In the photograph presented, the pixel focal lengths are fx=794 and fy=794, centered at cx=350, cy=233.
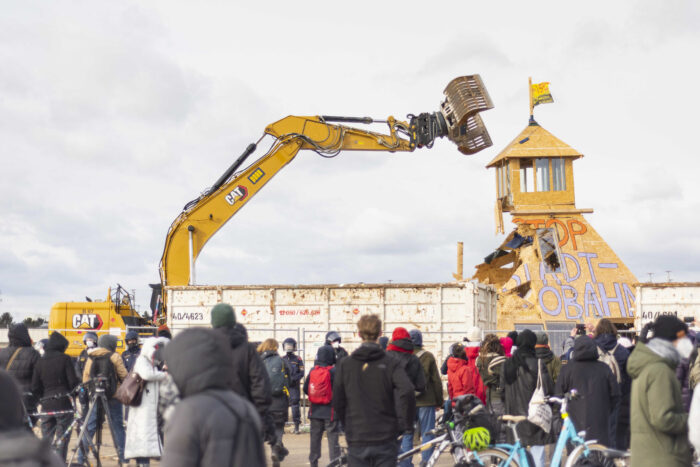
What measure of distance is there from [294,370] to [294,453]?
135cm

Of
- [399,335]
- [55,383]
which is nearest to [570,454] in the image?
[399,335]

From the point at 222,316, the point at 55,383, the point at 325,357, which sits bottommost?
the point at 55,383

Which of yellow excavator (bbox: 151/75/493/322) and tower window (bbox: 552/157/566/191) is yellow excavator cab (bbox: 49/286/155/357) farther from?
tower window (bbox: 552/157/566/191)

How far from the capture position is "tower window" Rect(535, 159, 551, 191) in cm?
3541

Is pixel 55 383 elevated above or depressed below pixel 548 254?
below

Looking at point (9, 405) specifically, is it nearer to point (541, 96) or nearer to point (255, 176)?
point (255, 176)

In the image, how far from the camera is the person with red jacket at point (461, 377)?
10.7 meters

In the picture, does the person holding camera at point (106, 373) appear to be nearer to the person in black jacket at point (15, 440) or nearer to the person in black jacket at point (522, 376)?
the person in black jacket at point (522, 376)

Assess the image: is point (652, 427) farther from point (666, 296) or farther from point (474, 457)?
point (666, 296)

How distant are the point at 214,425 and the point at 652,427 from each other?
363 centimetres

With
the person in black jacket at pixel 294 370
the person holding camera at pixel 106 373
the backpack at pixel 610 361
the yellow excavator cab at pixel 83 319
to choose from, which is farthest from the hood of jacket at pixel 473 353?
the yellow excavator cab at pixel 83 319

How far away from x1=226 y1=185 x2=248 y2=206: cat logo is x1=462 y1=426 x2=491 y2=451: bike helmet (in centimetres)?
1413

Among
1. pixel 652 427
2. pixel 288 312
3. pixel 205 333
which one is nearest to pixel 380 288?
pixel 288 312

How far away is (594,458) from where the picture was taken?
7.60 metres
